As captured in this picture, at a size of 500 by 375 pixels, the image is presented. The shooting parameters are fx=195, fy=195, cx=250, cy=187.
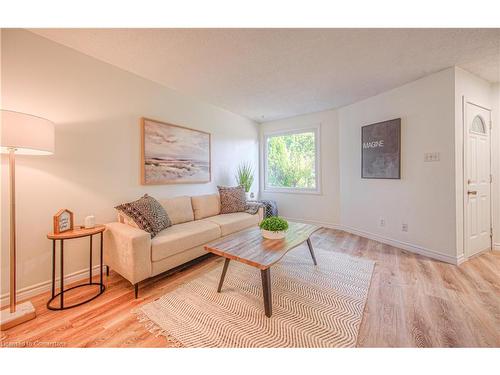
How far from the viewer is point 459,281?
2.01m

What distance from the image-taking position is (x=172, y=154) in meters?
2.96

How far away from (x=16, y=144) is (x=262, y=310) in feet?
7.10

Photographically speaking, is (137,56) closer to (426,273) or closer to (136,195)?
(136,195)

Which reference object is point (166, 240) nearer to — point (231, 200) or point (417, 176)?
point (231, 200)

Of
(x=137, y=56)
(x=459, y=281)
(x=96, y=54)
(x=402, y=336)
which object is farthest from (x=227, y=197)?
(x=459, y=281)

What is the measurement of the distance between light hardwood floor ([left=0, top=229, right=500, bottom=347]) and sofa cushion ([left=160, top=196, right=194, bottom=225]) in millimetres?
690

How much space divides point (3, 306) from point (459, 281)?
4.22 metres

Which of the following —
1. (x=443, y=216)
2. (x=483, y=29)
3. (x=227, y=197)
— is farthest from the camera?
(x=227, y=197)

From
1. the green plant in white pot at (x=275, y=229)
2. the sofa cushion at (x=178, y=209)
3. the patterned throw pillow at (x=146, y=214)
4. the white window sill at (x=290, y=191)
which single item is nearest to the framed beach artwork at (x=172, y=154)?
the sofa cushion at (x=178, y=209)

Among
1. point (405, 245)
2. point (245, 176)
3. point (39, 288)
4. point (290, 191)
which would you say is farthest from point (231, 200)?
point (405, 245)

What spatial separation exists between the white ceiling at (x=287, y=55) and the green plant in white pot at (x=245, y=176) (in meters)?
1.63

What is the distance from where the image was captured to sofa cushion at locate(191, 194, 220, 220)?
301cm

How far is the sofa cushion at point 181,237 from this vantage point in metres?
1.91

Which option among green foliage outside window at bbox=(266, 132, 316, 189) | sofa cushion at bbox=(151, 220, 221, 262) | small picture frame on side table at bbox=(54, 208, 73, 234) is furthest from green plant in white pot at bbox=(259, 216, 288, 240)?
green foliage outside window at bbox=(266, 132, 316, 189)
